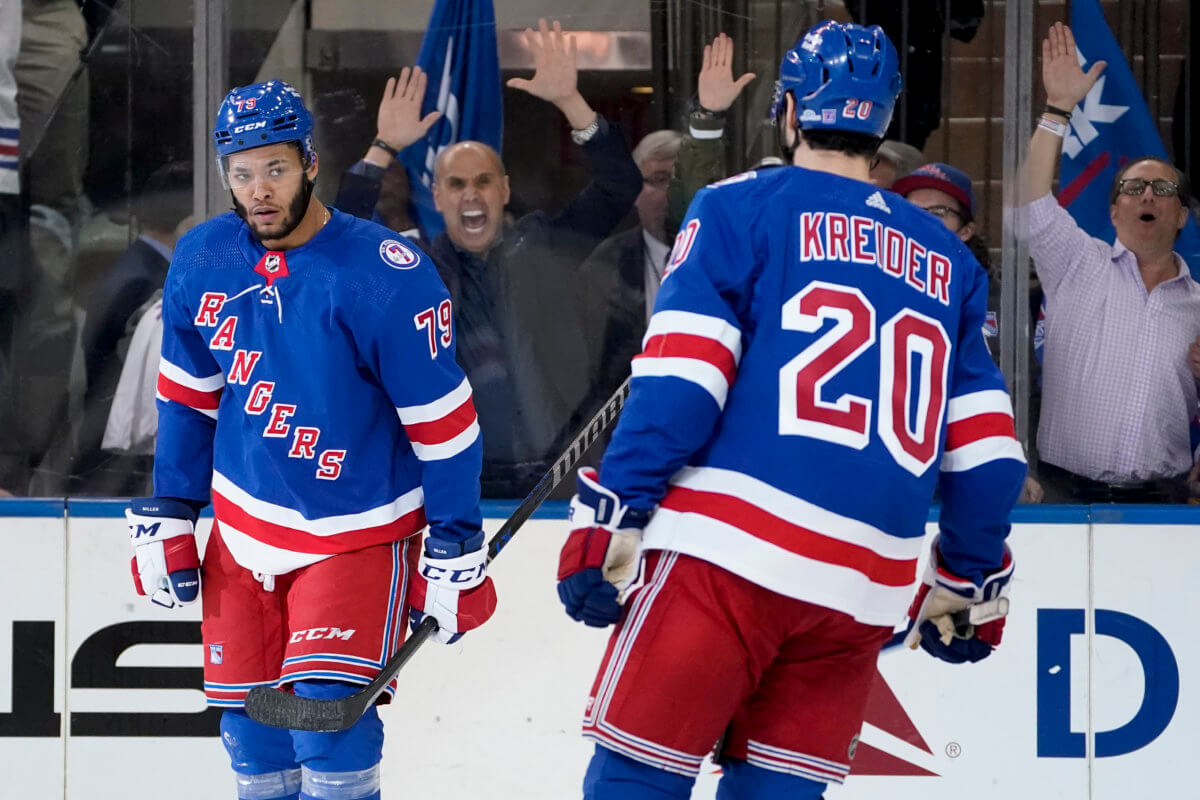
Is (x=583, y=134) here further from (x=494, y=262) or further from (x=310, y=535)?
(x=310, y=535)

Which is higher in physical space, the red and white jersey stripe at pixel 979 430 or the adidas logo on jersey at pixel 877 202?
the adidas logo on jersey at pixel 877 202

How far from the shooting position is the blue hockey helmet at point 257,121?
96.3 inches

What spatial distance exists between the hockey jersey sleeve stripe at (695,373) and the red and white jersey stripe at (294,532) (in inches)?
31.6

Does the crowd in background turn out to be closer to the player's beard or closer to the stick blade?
the player's beard

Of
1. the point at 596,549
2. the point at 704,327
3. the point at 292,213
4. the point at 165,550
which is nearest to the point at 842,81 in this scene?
the point at 704,327

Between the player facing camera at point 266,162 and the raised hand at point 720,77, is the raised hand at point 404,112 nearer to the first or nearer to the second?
the raised hand at point 720,77

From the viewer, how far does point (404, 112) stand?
11.9 ft

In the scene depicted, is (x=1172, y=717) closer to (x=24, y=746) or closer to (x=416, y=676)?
(x=416, y=676)

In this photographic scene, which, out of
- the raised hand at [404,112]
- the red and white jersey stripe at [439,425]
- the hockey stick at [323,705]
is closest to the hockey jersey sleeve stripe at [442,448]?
the red and white jersey stripe at [439,425]

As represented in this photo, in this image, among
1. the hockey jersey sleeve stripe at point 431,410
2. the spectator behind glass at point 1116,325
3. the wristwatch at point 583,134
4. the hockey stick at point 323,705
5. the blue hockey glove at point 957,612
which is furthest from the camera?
the wristwatch at point 583,134

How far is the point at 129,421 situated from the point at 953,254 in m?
2.30

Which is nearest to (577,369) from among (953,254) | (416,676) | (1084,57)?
(416,676)

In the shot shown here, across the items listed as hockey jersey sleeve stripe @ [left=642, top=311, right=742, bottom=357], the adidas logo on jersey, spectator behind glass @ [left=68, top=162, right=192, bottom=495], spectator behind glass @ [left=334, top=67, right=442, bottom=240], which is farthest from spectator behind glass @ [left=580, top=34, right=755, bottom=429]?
hockey jersey sleeve stripe @ [left=642, top=311, right=742, bottom=357]

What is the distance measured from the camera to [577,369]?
3.64 metres
